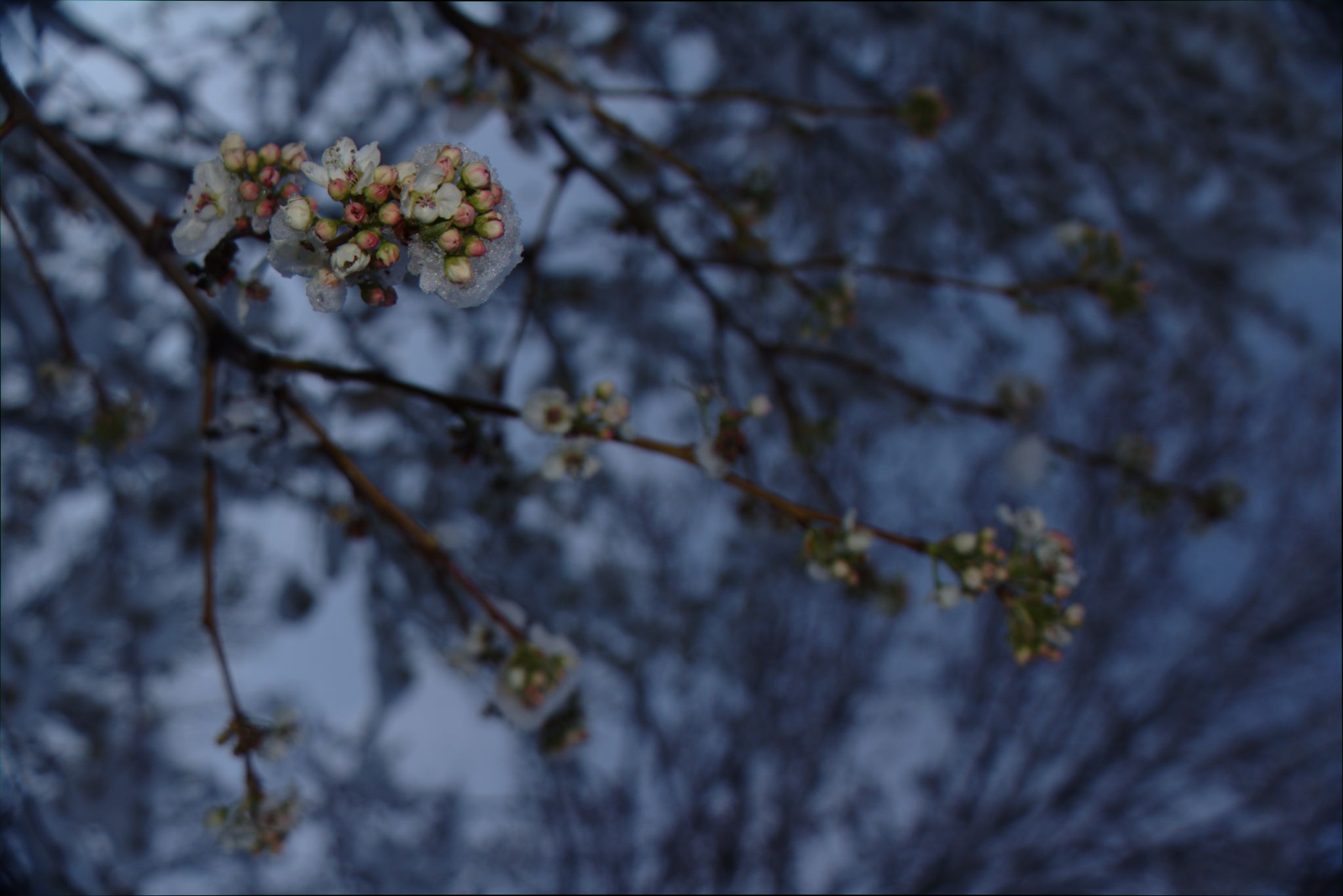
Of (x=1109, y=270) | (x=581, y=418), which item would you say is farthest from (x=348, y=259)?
(x=1109, y=270)

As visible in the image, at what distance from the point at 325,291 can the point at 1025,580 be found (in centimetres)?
113

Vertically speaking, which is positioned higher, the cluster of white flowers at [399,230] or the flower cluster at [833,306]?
the flower cluster at [833,306]

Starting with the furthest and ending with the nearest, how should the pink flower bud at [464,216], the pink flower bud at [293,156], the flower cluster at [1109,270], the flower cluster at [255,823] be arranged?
the flower cluster at [1109,270] → the flower cluster at [255,823] → the pink flower bud at [293,156] → the pink flower bud at [464,216]

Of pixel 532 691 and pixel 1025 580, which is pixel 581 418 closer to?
pixel 532 691

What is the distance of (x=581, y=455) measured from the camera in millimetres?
1349

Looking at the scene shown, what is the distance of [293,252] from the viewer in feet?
2.66

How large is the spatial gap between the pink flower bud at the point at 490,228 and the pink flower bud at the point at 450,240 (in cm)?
2

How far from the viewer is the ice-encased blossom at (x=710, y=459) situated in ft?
4.18

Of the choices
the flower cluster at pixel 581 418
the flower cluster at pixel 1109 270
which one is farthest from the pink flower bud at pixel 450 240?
the flower cluster at pixel 1109 270

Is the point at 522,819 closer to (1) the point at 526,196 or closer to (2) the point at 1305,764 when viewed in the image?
(1) the point at 526,196

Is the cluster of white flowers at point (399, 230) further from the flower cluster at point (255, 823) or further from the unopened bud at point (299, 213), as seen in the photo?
the flower cluster at point (255, 823)

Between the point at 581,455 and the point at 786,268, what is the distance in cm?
71

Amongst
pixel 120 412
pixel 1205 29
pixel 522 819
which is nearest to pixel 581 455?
pixel 120 412

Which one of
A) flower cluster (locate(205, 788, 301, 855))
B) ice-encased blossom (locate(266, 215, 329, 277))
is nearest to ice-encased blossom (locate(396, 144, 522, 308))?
ice-encased blossom (locate(266, 215, 329, 277))
